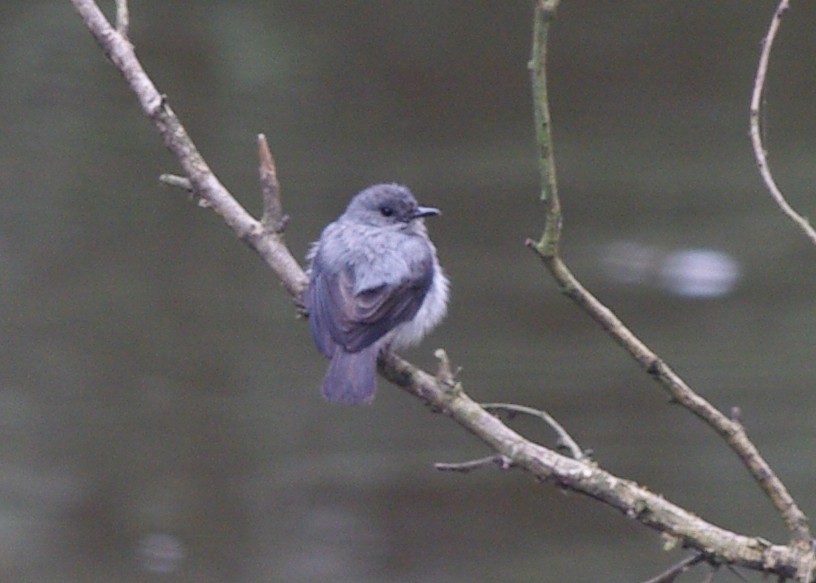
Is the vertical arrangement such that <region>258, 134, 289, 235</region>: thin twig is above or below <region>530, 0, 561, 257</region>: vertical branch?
above

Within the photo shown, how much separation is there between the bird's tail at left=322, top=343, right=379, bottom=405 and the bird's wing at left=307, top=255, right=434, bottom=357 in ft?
0.06

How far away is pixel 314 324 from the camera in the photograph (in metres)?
3.54

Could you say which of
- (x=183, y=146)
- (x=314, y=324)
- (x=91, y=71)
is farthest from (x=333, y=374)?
(x=91, y=71)

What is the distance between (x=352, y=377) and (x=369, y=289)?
1.04 feet

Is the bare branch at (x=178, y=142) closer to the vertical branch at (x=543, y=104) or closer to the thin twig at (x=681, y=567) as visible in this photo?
the vertical branch at (x=543, y=104)

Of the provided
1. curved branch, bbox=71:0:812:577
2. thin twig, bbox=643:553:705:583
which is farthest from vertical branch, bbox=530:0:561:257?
thin twig, bbox=643:553:705:583

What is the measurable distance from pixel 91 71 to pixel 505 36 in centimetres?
163

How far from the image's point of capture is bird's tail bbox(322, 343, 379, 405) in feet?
11.4

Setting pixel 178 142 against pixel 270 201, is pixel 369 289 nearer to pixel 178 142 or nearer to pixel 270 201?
pixel 270 201

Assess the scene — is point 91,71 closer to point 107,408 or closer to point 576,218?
point 107,408

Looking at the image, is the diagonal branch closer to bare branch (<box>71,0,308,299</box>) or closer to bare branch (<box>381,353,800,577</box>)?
bare branch (<box>381,353,800,577</box>)

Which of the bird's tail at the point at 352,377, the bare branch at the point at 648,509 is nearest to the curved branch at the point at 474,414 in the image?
the bare branch at the point at 648,509

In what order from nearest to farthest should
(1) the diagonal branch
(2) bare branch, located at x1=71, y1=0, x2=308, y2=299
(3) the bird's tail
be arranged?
(1) the diagonal branch
(2) bare branch, located at x1=71, y1=0, x2=308, y2=299
(3) the bird's tail

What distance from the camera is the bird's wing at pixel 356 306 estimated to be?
357 cm
